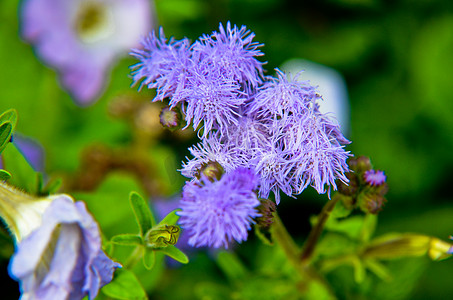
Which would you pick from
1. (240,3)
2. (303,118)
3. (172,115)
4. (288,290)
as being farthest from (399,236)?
(240,3)

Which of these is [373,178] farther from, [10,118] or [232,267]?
[10,118]

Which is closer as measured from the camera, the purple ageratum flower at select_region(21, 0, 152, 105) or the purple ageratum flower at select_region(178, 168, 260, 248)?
the purple ageratum flower at select_region(178, 168, 260, 248)

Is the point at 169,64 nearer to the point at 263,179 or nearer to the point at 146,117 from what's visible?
the point at 263,179

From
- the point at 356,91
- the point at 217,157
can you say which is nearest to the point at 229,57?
the point at 217,157

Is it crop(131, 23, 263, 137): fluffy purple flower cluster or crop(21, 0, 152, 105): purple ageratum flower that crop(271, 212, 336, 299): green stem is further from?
crop(21, 0, 152, 105): purple ageratum flower

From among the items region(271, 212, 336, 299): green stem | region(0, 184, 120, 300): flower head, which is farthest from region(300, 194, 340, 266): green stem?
region(0, 184, 120, 300): flower head
